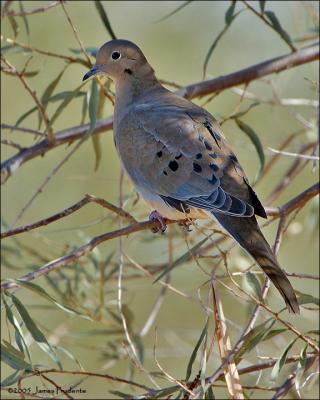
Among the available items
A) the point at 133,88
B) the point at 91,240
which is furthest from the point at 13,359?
the point at 133,88

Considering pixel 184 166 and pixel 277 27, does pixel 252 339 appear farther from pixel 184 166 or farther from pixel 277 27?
pixel 277 27

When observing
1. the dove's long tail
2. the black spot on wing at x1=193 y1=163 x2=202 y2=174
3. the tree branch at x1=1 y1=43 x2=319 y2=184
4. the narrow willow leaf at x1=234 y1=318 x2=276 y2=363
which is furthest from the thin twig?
the narrow willow leaf at x1=234 y1=318 x2=276 y2=363

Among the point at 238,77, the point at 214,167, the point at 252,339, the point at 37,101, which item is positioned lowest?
the point at 252,339

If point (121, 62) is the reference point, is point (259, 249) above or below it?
below

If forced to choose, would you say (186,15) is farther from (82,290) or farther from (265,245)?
(265,245)

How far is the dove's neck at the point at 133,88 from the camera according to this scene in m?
3.67

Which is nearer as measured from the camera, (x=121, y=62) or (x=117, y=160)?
(x=121, y=62)

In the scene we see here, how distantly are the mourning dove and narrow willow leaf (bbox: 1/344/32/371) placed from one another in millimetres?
718

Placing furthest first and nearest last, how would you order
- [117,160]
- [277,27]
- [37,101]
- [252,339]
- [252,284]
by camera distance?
1. [117,160]
2. [277,27]
3. [37,101]
4. [252,284]
5. [252,339]

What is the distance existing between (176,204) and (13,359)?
85 centimetres

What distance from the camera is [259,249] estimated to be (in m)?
2.78

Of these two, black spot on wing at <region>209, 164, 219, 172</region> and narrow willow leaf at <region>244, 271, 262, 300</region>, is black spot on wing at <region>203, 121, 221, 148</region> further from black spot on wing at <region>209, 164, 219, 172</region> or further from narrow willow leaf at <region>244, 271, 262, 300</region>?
narrow willow leaf at <region>244, 271, 262, 300</region>

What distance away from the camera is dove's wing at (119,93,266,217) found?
3.08m

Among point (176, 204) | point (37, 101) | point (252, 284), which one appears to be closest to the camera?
point (252, 284)
